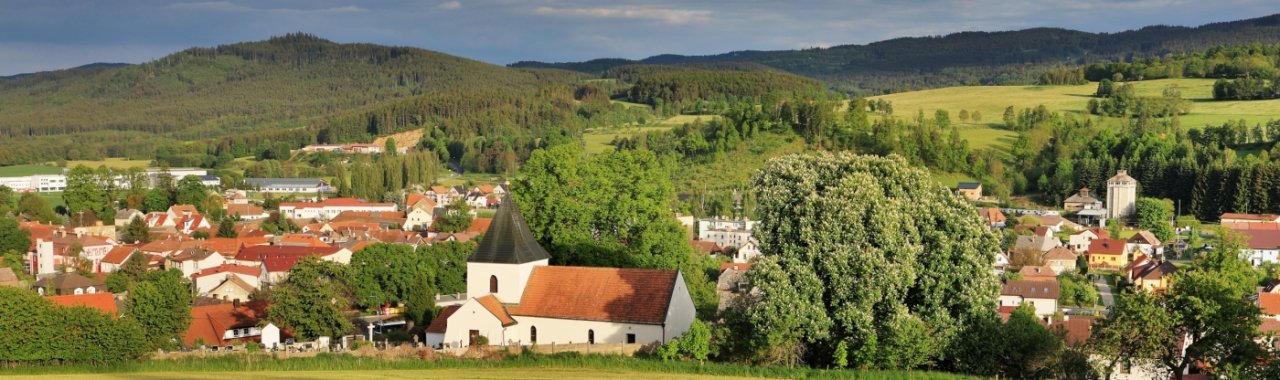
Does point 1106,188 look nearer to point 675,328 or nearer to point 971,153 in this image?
point 971,153

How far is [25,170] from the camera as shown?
149000 millimetres

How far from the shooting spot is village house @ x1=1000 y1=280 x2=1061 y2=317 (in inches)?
2120

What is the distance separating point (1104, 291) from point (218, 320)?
4285 centimetres

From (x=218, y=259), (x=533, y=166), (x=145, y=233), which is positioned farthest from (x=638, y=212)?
(x=145, y=233)

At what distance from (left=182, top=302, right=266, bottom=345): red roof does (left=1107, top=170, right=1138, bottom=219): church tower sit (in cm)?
6851

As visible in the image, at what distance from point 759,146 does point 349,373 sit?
8576 centimetres

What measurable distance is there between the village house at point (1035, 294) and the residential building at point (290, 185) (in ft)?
296

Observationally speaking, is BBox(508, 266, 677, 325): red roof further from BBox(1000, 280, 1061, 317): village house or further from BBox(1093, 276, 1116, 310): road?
BBox(1093, 276, 1116, 310): road

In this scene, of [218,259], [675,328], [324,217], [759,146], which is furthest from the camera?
[759,146]

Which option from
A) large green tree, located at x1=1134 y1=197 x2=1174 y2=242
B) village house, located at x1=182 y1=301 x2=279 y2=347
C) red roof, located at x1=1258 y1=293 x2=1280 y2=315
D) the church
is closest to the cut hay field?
large green tree, located at x1=1134 y1=197 x2=1174 y2=242

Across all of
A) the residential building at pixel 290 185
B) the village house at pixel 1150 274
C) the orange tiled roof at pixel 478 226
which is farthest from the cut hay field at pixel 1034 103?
the residential building at pixel 290 185

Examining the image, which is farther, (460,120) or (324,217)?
(460,120)

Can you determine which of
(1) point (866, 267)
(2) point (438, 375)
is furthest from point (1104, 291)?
(2) point (438, 375)

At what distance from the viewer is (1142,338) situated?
88.1ft
